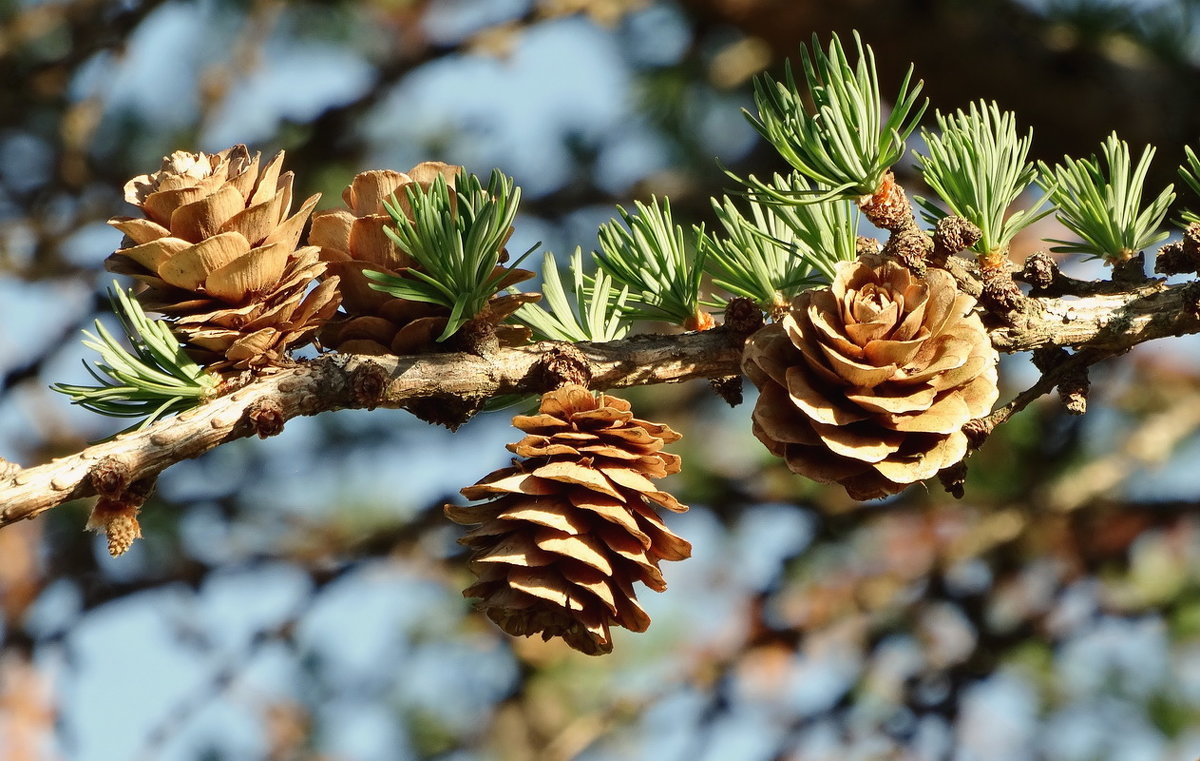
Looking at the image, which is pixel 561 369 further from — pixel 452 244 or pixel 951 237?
pixel 951 237

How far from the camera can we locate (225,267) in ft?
2.56

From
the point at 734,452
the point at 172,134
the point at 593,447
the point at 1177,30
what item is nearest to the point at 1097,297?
the point at 593,447

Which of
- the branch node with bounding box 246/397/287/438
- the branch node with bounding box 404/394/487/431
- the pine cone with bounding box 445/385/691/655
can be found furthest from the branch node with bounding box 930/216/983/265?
the branch node with bounding box 246/397/287/438

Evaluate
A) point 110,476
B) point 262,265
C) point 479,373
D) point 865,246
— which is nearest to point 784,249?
point 865,246

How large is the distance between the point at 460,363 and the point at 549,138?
225cm

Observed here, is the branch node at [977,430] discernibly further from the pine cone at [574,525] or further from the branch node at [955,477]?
the pine cone at [574,525]

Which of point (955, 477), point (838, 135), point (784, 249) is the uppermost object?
point (838, 135)

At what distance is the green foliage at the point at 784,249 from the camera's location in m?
0.89

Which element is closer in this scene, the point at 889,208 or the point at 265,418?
the point at 265,418

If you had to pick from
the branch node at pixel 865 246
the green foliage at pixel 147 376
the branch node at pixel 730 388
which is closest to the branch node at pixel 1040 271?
the branch node at pixel 865 246

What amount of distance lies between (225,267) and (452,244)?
0.50ft

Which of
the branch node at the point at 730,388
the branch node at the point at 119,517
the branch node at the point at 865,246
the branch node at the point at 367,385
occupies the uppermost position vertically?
the branch node at the point at 865,246

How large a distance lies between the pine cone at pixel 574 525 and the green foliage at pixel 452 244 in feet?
0.31

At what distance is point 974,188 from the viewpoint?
0.87 meters
